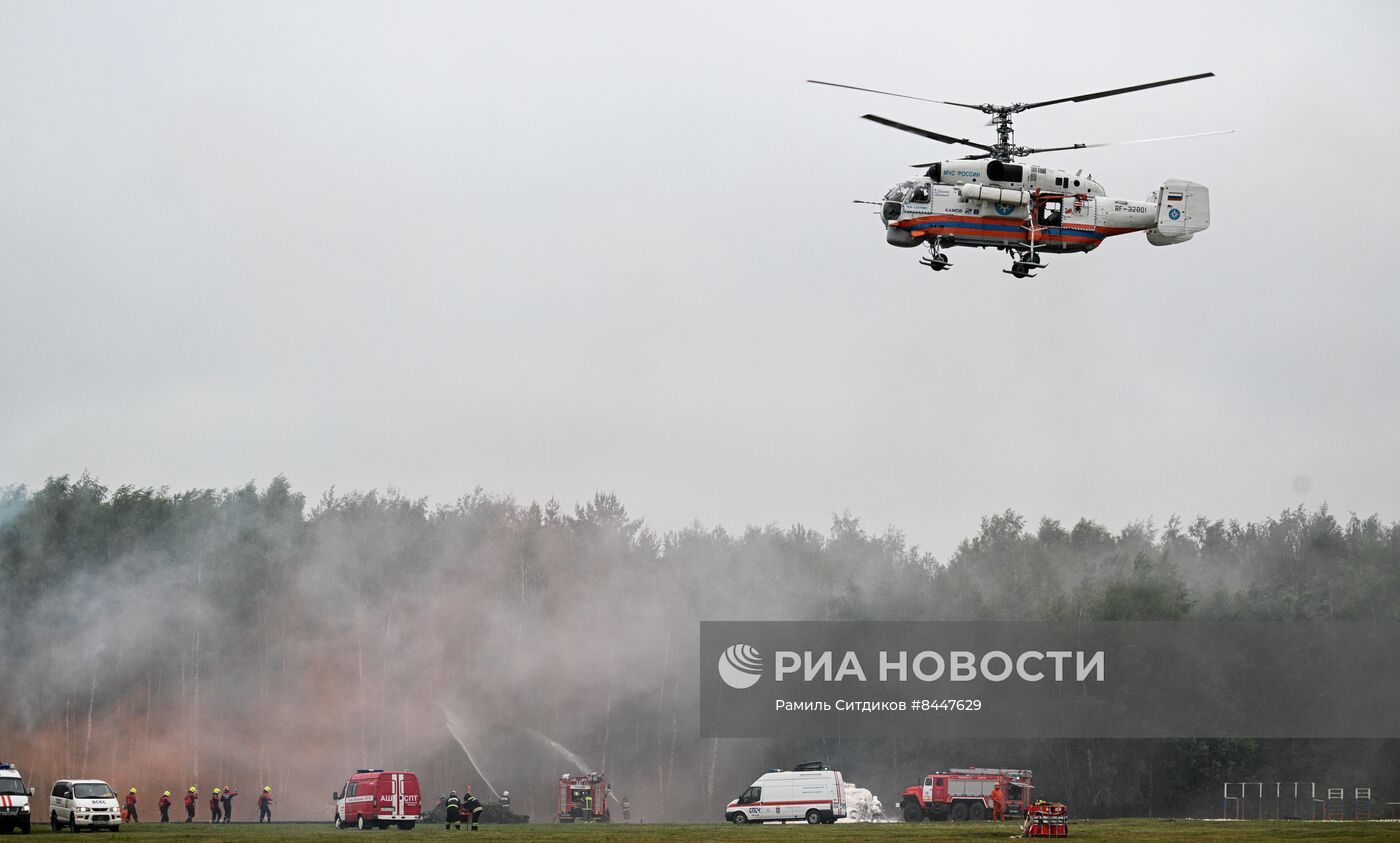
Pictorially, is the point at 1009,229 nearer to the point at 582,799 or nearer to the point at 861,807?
the point at 861,807

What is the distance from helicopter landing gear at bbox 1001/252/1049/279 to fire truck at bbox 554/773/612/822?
36.7 meters

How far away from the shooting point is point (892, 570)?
114 metres

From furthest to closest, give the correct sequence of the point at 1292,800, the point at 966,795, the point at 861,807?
the point at 1292,800, the point at 861,807, the point at 966,795

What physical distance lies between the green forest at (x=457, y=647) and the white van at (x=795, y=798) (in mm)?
23019

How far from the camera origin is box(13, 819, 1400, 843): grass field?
160 ft

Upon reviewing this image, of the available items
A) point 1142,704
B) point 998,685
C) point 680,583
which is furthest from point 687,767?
point 1142,704

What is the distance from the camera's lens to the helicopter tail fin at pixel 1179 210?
53281 mm

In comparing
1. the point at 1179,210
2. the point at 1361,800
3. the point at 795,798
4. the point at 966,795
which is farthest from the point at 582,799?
the point at 1361,800

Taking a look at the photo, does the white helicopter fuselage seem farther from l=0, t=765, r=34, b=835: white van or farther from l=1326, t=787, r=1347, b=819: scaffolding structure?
l=1326, t=787, r=1347, b=819: scaffolding structure

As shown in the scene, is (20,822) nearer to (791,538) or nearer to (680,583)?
(680,583)

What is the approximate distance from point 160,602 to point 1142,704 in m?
60.0

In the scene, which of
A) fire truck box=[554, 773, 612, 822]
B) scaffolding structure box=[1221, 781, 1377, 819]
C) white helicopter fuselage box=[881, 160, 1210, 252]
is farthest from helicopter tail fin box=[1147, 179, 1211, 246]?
scaffolding structure box=[1221, 781, 1377, 819]

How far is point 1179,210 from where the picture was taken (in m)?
53.3

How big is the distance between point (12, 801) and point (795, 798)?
99.6 feet
